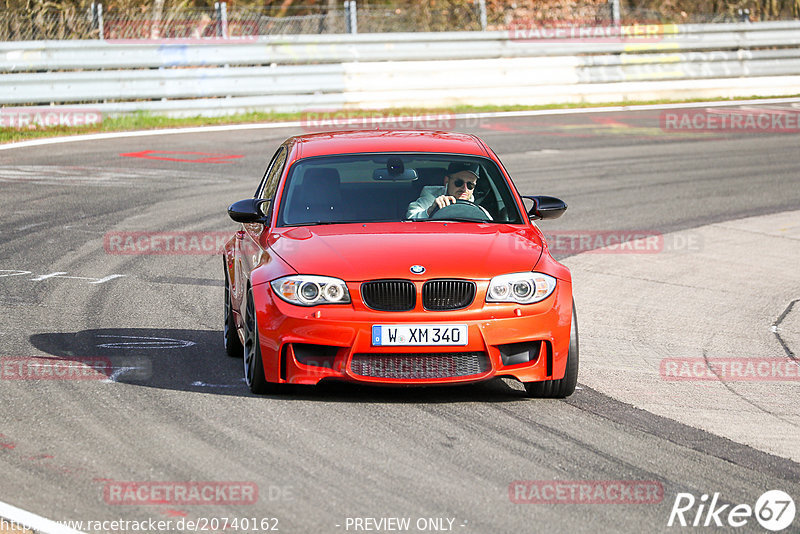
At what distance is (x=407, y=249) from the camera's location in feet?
23.8

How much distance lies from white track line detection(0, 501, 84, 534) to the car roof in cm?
385

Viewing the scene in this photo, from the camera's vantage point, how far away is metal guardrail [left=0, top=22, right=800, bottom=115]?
2277cm

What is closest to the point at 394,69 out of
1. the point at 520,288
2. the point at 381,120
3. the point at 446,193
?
the point at 381,120

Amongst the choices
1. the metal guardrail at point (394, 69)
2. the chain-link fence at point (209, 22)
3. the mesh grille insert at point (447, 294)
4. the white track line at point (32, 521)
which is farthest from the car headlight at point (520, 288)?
the chain-link fence at point (209, 22)

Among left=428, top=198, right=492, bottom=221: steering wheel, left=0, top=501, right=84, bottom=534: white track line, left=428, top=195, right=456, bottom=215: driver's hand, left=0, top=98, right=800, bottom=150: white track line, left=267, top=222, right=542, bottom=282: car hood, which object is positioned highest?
left=428, top=195, right=456, bottom=215: driver's hand

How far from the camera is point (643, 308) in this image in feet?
34.6

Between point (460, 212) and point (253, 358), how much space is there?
1.78m

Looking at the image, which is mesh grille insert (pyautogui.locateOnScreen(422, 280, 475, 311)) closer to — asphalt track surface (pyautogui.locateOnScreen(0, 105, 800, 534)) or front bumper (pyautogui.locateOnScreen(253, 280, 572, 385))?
front bumper (pyautogui.locateOnScreen(253, 280, 572, 385))

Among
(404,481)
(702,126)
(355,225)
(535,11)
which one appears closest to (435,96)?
(702,126)

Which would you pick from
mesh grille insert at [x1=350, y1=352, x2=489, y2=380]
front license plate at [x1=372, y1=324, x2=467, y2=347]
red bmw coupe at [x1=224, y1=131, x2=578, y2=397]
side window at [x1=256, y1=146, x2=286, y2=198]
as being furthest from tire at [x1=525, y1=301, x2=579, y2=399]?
side window at [x1=256, y1=146, x2=286, y2=198]

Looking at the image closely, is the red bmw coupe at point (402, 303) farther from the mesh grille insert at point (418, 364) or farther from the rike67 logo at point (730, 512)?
the rike67 logo at point (730, 512)

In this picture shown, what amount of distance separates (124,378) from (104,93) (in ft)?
52.7

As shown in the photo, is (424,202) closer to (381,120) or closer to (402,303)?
(402,303)

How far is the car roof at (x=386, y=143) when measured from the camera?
8562mm
